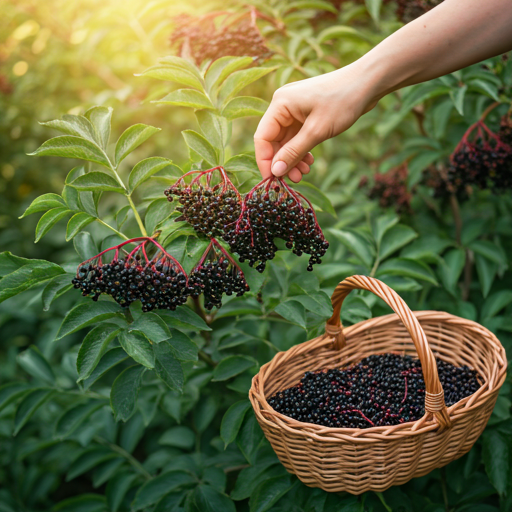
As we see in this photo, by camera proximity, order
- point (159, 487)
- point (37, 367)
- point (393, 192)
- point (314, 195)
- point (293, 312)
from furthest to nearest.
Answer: point (393, 192) → point (37, 367) → point (159, 487) → point (314, 195) → point (293, 312)

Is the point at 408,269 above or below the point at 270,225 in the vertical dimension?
below

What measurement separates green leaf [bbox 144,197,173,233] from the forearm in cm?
60

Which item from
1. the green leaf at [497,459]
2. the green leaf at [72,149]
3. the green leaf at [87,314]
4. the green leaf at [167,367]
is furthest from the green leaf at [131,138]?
the green leaf at [497,459]

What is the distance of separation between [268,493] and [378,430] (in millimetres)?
461

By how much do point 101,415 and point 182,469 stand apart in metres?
0.60

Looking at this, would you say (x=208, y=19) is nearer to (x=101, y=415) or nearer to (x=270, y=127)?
(x=270, y=127)

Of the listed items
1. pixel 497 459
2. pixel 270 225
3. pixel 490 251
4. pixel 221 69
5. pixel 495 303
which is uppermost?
pixel 221 69

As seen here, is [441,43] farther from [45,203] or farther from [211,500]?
[211,500]

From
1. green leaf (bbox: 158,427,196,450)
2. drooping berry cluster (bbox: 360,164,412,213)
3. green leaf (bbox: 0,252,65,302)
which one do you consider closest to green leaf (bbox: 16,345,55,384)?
green leaf (bbox: 158,427,196,450)

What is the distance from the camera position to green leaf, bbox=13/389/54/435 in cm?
167

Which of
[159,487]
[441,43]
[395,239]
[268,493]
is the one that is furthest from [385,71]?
[159,487]

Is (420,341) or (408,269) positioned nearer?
(420,341)

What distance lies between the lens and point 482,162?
1643 millimetres

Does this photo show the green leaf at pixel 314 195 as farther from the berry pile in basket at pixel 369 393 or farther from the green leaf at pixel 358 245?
the berry pile in basket at pixel 369 393
